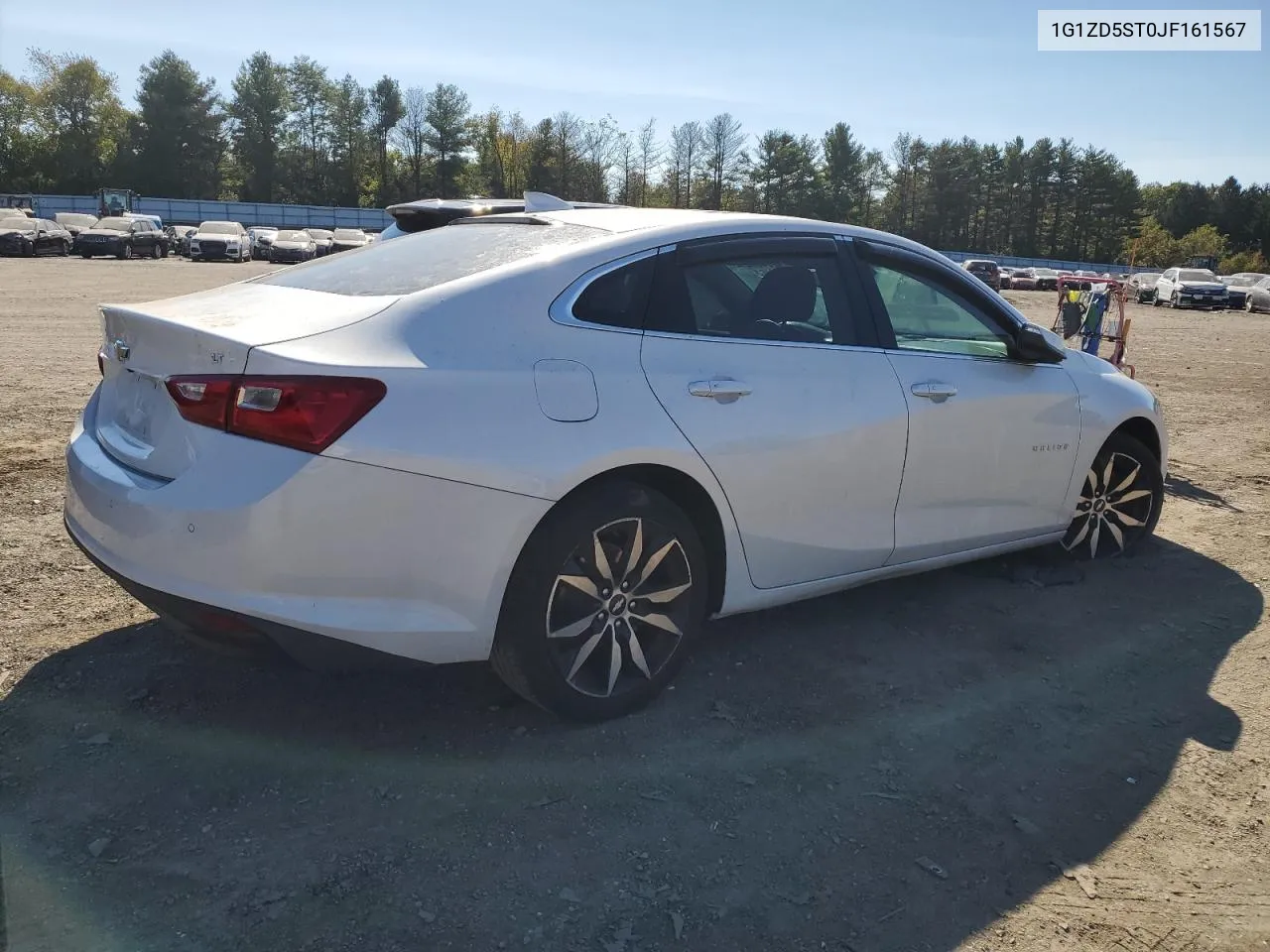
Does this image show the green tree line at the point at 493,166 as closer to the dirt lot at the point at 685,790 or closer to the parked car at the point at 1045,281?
the parked car at the point at 1045,281

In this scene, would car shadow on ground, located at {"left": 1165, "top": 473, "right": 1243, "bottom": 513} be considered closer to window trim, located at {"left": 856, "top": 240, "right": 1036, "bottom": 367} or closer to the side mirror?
window trim, located at {"left": 856, "top": 240, "right": 1036, "bottom": 367}

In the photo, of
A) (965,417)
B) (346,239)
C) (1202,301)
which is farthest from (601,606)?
(346,239)

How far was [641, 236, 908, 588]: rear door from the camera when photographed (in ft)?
11.1

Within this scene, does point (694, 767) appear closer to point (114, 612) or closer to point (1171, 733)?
point (1171, 733)

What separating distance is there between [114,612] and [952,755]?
321 centimetres

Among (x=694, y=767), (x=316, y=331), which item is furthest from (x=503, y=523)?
(x=694, y=767)

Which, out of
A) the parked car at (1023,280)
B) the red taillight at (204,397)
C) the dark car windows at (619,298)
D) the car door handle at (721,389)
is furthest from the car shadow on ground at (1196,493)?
the parked car at (1023,280)

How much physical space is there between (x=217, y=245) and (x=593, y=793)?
42.8 metres

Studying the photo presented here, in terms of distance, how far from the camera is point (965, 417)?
163 inches

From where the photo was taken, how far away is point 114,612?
403 cm

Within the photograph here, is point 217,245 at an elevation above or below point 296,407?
above

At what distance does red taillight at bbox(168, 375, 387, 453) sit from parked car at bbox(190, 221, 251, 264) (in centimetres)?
4220

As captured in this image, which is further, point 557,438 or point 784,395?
point 784,395

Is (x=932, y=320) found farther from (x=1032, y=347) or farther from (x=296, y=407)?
(x=296, y=407)
